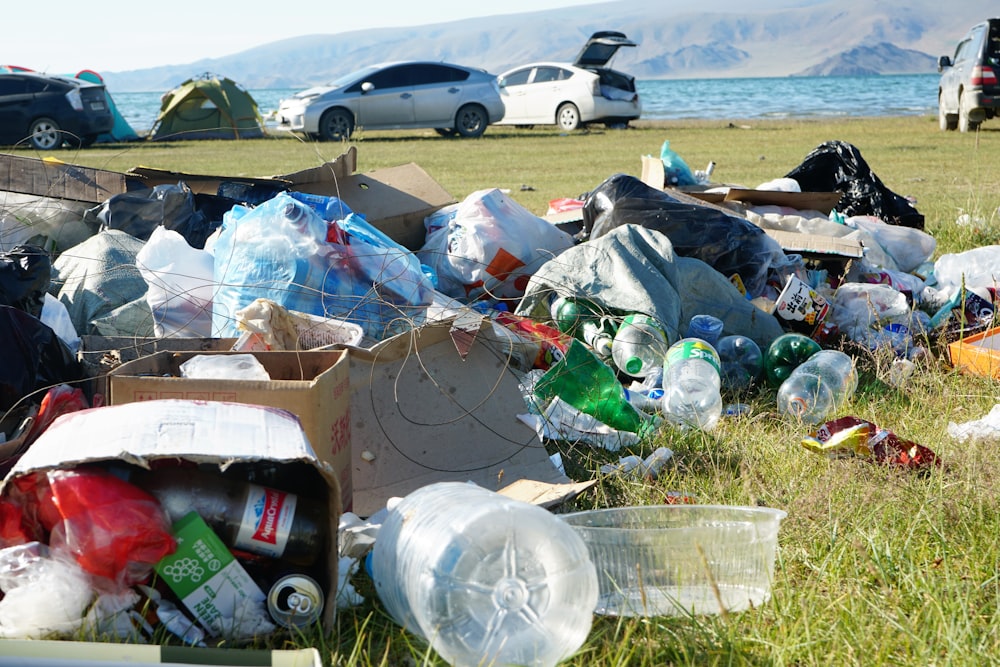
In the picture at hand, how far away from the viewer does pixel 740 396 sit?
318 cm

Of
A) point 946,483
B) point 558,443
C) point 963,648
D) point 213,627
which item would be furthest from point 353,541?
point 946,483

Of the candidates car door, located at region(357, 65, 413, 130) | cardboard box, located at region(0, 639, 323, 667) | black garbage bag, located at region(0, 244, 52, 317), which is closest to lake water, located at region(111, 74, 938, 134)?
car door, located at region(357, 65, 413, 130)

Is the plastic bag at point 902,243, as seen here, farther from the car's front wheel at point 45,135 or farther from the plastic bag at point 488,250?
the car's front wheel at point 45,135

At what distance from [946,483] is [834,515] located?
306 mm

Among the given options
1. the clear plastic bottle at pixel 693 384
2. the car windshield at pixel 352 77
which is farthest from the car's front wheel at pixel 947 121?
the clear plastic bottle at pixel 693 384

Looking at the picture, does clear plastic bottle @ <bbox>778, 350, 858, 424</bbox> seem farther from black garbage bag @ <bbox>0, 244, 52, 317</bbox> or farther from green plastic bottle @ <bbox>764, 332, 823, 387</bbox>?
black garbage bag @ <bbox>0, 244, 52, 317</bbox>

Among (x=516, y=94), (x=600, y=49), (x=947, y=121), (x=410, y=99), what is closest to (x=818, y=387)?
(x=410, y=99)

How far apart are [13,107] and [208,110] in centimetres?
329

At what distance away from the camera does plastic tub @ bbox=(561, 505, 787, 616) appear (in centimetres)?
185

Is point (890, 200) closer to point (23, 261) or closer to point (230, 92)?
point (23, 261)

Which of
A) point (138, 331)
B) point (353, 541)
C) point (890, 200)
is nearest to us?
point (353, 541)

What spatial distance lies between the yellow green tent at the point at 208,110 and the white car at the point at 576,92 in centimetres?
436

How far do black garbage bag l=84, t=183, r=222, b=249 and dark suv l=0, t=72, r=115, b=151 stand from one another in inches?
419

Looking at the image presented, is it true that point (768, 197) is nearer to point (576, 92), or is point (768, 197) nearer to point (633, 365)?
point (633, 365)
